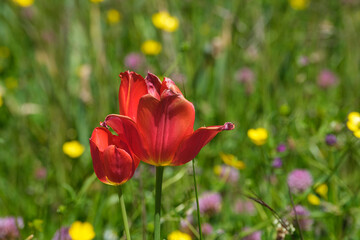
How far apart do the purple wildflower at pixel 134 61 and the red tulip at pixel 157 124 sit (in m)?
1.39

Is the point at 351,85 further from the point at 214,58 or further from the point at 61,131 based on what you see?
the point at 61,131

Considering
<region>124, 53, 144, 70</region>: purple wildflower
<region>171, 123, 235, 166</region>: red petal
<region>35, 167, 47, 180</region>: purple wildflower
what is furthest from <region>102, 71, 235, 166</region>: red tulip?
<region>124, 53, 144, 70</region>: purple wildflower

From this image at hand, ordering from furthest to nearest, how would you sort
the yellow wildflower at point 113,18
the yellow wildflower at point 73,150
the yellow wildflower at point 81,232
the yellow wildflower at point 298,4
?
the yellow wildflower at point 298,4 → the yellow wildflower at point 113,18 → the yellow wildflower at point 73,150 → the yellow wildflower at point 81,232

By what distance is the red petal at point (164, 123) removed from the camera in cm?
55

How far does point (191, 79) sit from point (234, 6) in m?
0.69

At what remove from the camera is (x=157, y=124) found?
0.56 m

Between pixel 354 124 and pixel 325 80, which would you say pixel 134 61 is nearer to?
pixel 325 80

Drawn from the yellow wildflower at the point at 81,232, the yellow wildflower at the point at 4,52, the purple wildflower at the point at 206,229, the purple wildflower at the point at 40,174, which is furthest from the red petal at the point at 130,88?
the yellow wildflower at the point at 4,52

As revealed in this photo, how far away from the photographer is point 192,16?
7.03 ft

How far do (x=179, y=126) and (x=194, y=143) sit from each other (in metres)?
0.03

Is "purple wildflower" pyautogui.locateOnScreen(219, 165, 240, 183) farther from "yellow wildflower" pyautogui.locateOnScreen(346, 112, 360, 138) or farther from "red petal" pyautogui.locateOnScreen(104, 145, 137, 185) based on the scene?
"red petal" pyautogui.locateOnScreen(104, 145, 137, 185)

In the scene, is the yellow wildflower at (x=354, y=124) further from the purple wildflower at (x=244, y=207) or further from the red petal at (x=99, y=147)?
the red petal at (x=99, y=147)

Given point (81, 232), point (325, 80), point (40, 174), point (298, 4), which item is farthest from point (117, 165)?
point (298, 4)

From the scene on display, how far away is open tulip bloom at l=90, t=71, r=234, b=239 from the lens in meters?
0.55
